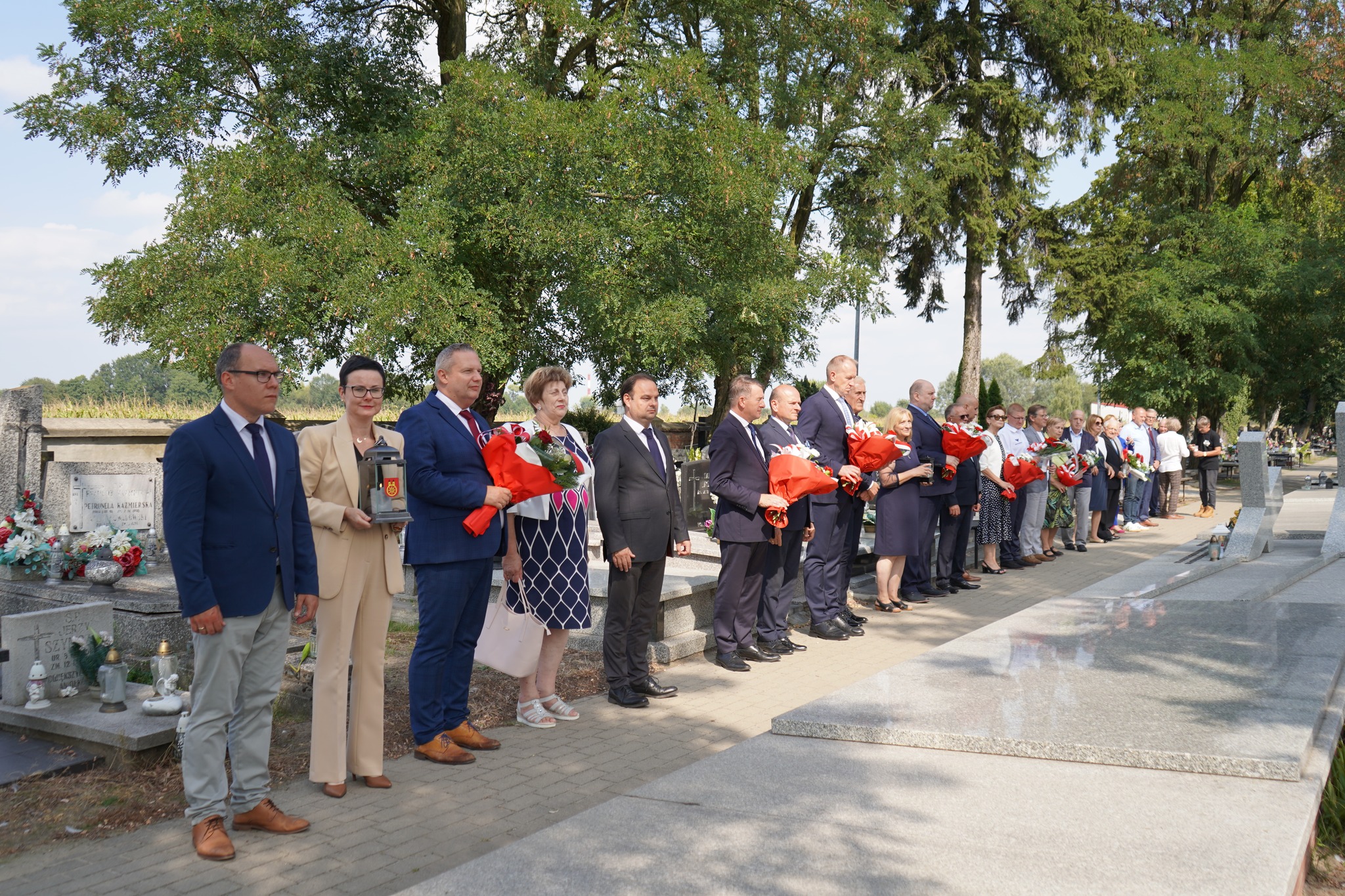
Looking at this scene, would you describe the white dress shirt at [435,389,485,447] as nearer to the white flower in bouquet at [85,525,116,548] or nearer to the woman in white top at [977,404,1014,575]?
the white flower in bouquet at [85,525,116,548]

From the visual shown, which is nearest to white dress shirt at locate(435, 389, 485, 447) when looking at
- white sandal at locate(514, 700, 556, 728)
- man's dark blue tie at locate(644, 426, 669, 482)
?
man's dark blue tie at locate(644, 426, 669, 482)

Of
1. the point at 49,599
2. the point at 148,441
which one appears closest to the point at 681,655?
the point at 49,599

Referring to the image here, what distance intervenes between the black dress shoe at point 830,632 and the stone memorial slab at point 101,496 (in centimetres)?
583

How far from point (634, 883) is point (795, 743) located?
1726mm

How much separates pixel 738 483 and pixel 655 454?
1.10 meters

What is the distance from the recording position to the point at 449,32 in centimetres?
2125

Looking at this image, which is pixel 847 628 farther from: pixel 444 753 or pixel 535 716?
pixel 444 753

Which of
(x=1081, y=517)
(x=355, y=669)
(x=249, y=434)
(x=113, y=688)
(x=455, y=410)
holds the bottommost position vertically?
(x=113, y=688)

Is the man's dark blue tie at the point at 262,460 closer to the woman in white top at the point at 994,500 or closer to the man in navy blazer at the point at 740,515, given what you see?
the man in navy blazer at the point at 740,515

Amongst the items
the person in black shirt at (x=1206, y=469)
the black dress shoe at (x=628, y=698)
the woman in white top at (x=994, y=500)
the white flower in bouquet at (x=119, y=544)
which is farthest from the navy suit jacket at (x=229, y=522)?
the person in black shirt at (x=1206, y=469)

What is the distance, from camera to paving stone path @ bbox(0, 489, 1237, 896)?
4.02 metres

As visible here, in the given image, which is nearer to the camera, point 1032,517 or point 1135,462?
point 1032,517

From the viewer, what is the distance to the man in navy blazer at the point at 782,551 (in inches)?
318

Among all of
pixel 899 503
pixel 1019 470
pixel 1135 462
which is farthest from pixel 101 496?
pixel 1135 462
